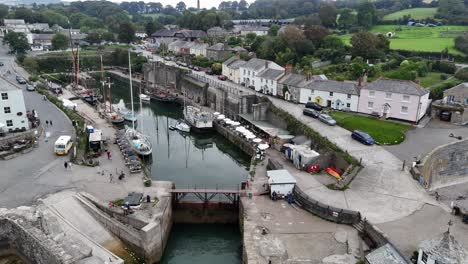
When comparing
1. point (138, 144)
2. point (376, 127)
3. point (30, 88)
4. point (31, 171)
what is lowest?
point (138, 144)

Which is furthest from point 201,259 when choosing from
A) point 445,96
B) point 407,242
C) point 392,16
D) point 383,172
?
point 392,16

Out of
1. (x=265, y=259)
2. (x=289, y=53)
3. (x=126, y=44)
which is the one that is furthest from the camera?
(x=126, y=44)

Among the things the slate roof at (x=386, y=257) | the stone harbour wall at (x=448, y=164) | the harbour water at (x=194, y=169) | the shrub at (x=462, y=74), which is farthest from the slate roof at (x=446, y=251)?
the shrub at (x=462, y=74)

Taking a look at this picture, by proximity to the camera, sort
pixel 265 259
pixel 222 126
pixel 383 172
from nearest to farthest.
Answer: pixel 265 259, pixel 383 172, pixel 222 126

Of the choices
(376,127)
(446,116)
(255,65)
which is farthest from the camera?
(255,65)

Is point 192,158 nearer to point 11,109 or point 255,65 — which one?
point 11,109

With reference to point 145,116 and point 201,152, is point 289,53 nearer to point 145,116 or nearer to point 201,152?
→ point 145,116

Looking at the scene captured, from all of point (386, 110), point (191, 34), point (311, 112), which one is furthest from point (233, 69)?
point (191, 34)

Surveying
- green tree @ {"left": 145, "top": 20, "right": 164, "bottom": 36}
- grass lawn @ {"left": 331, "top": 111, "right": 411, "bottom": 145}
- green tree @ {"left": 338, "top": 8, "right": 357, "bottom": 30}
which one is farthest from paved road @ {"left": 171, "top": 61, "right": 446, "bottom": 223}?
green tree @ {"left": 145, "top": 20, "right": 164, "bottom": 36}
